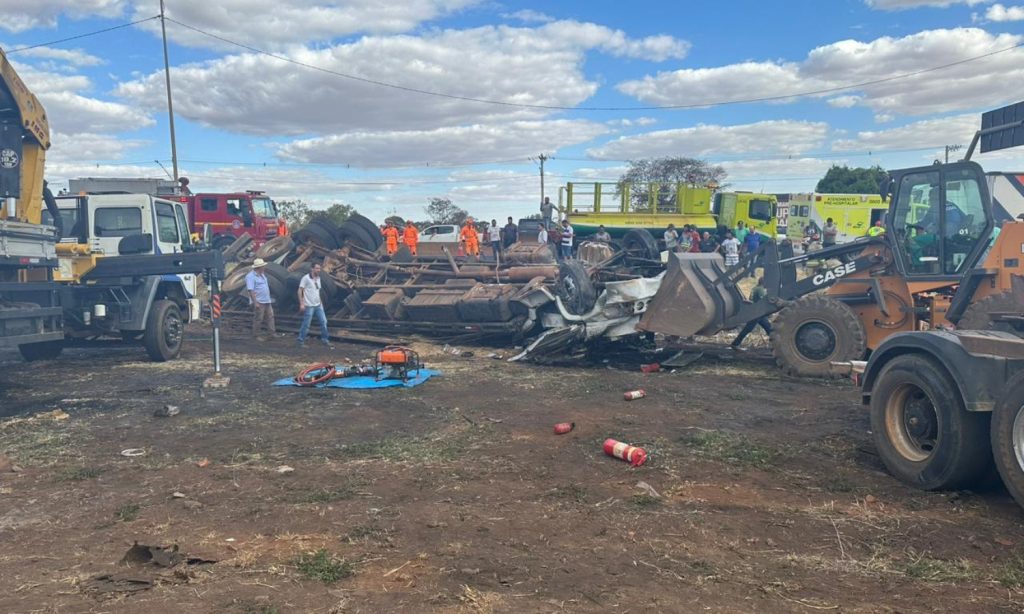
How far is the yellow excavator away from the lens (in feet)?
33.1

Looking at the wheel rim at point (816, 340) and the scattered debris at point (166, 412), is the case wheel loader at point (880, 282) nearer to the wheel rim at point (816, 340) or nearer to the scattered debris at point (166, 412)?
the wheel rim at point (816, 340)

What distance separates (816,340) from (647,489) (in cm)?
586

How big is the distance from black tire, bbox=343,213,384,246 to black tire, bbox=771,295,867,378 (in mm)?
9774

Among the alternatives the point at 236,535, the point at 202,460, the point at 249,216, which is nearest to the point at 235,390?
the point at 202,460

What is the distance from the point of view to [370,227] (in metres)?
17.8

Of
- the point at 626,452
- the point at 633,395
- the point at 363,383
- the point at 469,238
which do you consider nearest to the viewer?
the point at 626,452

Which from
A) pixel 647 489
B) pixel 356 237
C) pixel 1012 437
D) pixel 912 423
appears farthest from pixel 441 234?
pixel 1012 437

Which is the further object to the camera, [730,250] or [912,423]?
[730,250]

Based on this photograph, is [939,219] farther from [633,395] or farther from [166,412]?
[166,412]

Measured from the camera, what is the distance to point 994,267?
8789 millimetres

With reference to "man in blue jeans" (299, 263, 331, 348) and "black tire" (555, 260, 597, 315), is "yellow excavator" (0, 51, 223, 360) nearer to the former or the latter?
"man in blue jeans" (299, 263, 331, 348)

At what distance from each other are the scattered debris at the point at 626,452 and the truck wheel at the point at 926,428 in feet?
6.08

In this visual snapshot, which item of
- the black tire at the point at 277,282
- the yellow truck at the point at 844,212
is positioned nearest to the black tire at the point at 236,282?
the black tire at the point at 277,282

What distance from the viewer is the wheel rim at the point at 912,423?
575cm
